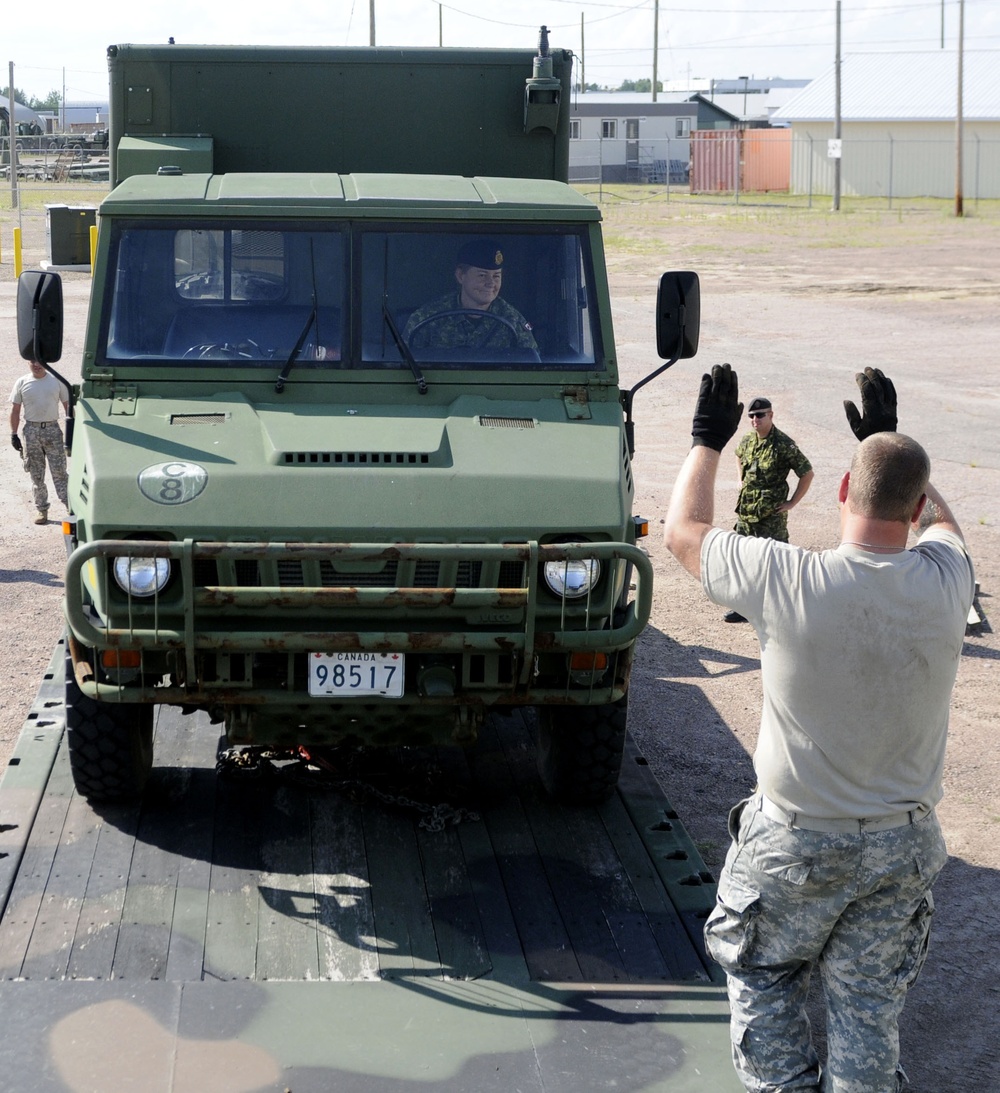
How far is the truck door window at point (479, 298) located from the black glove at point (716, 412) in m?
2.10

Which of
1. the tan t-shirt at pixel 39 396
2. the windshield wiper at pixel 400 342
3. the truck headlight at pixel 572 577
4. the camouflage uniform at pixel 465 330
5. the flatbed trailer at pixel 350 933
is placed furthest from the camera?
the tan t-shirt at pixel 39 396

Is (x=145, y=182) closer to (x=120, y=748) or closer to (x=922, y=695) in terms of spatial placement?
(x=120, y=748)

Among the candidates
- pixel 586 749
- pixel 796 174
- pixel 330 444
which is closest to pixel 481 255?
pixel 330 444

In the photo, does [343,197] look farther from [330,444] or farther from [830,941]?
[830,941]

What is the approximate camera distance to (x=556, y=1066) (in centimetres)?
418

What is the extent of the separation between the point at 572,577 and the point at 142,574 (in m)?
1.47

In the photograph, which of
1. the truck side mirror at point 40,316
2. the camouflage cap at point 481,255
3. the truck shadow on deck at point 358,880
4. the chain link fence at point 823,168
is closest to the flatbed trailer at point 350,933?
the truck shadow on deck at point 358,880

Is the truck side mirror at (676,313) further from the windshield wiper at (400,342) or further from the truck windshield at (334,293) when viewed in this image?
the windshield wiper at (400,342)

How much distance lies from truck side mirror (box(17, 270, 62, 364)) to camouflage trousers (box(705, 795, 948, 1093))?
351cm

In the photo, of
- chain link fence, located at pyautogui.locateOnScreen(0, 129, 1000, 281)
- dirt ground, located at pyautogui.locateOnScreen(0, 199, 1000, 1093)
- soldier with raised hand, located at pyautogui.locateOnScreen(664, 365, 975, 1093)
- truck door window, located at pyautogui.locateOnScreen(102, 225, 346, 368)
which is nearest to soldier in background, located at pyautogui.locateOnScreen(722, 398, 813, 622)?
dirt ground, located at pyautogui.locateOnScreen(0, 199, 1000, 1093)

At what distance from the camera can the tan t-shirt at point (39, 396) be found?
10766mm

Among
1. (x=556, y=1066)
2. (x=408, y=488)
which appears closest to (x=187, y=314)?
(x=408, y=488)

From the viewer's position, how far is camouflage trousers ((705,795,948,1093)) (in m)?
3.41

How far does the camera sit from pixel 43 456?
10.9 metres
